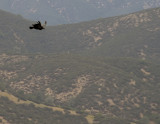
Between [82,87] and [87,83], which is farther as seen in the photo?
[87,83]

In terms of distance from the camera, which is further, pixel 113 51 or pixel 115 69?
pixel 113 51

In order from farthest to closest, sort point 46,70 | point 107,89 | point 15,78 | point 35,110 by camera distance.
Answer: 1. point 46,70
2. point 15,78
3. point 107,89
4. point 35,110

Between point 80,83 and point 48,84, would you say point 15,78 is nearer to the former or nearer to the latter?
point 48,84

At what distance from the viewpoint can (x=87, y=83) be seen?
391 feet

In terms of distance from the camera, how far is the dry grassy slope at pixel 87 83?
102 metres

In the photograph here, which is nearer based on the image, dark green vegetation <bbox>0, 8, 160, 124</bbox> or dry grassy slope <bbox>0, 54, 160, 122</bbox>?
dark green vegetation <bbox>0, 8, 160, 124</bbox>

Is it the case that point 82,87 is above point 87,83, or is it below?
below

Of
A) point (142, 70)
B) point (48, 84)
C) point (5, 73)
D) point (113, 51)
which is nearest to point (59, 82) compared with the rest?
point (48, 84)

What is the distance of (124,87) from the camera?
117750 millimetres

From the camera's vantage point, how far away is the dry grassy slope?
10166 cm

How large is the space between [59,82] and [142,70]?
33.9m

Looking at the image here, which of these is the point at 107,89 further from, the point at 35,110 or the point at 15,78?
the point at 35,110

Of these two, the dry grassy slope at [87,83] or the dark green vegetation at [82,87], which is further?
the dry grassy slope at [87,83]

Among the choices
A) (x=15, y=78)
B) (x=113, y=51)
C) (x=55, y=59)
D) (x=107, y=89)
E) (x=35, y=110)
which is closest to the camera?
(x=35, y=110)
